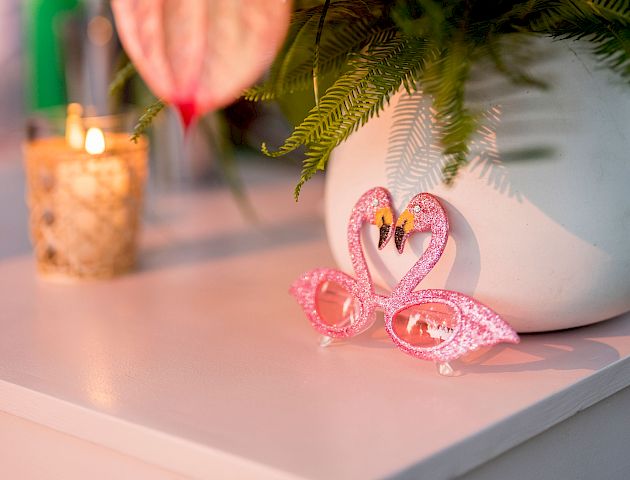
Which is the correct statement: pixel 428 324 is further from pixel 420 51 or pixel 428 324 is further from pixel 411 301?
pixel 420 51

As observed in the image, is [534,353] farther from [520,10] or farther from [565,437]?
[520,10]

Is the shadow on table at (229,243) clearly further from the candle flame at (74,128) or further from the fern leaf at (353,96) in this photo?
the fern leaf at (353,96)

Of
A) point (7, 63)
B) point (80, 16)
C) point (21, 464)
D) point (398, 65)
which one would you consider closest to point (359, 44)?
point (398, 65)

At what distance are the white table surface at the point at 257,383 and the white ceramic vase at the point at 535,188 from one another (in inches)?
1.7

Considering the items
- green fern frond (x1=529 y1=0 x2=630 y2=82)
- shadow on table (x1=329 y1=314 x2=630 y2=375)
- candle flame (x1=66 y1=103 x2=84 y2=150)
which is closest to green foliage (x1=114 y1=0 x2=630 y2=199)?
green fern frond (x1=529 y1=0 x2=630 y2=82)

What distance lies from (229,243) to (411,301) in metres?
0.32

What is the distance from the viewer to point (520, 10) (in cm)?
41

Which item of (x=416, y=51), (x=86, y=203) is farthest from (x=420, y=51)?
(x=86, y=203)

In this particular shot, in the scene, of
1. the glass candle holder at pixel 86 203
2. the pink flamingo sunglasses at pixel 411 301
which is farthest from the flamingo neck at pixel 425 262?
the glass candle holder at pixel 86 203

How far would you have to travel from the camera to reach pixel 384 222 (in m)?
Result: 0.46

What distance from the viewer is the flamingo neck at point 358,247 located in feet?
1.55

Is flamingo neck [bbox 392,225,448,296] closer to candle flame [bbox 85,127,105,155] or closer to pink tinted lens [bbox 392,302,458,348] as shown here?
pink tinted lens [bbox 392,302,458,348]

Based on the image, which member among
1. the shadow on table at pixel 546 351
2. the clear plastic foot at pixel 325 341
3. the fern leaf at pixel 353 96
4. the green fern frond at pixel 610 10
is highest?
the green fern frond at pixel 610 10

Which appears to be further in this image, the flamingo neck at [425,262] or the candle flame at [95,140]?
the candle flame at [95,140]
